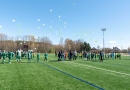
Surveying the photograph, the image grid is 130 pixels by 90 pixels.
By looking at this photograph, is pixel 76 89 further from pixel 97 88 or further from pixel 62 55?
pixel 62 55

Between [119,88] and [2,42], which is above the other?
[2,42]

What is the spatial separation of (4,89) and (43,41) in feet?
389

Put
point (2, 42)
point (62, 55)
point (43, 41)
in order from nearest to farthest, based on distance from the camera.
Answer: point (62, 55), point (2, 42), point (43, 41)

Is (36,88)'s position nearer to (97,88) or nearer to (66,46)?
(97,88)

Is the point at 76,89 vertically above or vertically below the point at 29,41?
below

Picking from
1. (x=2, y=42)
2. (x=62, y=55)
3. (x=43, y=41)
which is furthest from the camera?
(x=43, y=41)

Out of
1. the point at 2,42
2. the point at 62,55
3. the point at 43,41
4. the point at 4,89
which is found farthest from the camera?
the point at 43,41

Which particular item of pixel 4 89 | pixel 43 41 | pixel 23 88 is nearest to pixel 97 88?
pixel 23 88

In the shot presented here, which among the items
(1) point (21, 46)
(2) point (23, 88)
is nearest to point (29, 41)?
(1) point (21, 46)

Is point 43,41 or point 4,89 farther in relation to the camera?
point 43,41

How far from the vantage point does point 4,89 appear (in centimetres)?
901

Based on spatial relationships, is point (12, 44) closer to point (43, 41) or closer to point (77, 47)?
point (43, 41)

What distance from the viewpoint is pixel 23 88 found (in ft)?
30.3

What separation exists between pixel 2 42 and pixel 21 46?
467 inches
